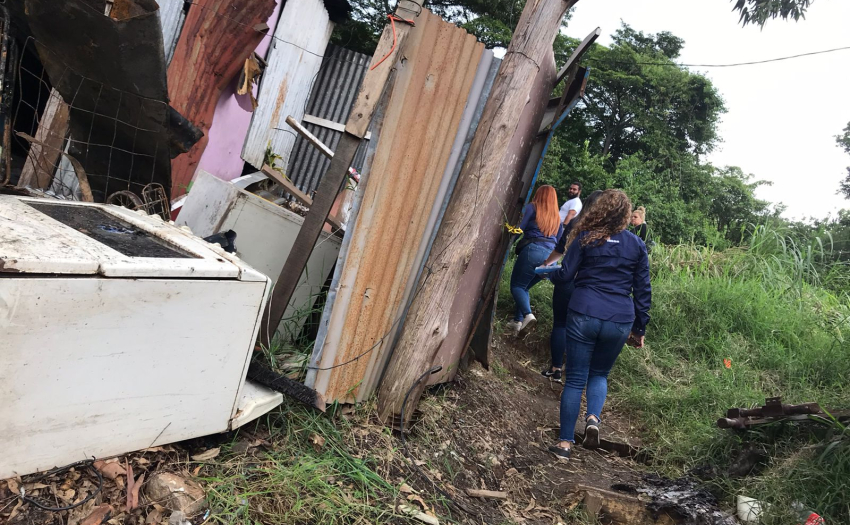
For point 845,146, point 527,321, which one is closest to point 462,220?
point 527,321

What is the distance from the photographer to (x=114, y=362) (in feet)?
6.08

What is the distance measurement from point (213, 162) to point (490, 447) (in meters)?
4.96

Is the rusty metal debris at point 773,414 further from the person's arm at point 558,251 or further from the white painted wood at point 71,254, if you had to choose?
the white painted wood at point 71,254

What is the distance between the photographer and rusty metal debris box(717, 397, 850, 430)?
295 centimetres

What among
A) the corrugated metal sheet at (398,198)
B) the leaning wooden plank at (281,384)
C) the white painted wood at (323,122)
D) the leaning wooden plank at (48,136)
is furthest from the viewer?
the white painted wood at (323,122)

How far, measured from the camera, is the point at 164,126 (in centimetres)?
332

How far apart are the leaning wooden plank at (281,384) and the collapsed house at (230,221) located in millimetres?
10

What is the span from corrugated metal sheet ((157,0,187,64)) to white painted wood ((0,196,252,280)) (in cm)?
288

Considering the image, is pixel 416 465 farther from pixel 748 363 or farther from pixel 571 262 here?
pixel 748 363

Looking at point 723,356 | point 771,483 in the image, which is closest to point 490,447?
point 771,483

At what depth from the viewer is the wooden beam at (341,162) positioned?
2.73m

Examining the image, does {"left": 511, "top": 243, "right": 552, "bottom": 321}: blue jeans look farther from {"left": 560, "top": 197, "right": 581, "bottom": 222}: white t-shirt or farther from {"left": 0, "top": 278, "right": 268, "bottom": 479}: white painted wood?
{"left": 0, "top": 278, "right": 268, "bottom": 479}: white painted wood

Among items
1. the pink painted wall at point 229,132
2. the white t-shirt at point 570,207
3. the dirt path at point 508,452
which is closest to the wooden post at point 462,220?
the dirt path at point 508,452

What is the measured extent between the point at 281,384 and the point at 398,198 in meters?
1.13
